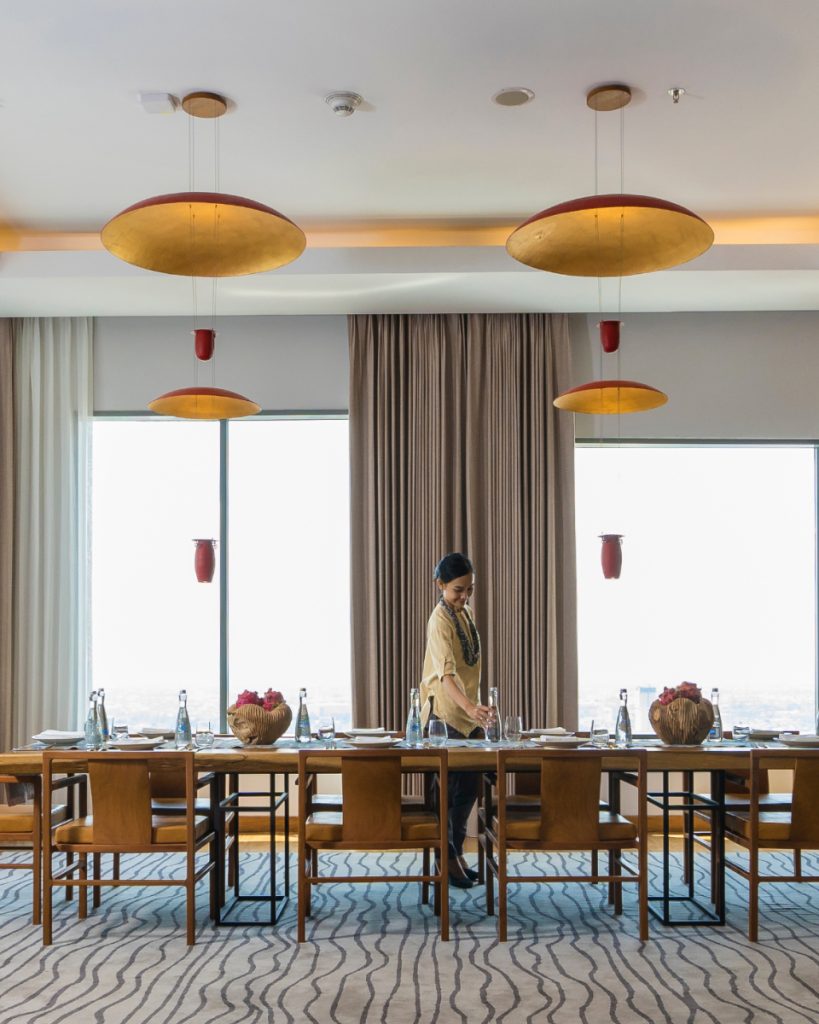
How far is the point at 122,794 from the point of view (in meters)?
4.33

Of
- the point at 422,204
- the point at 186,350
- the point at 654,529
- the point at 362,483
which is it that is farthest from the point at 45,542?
the point at 654,529

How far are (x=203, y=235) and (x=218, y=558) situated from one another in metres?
3.63

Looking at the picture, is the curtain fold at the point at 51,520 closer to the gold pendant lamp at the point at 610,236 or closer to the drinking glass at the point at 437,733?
the drinking glass at the point at 437,733

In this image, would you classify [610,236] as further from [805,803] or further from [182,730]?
[182,730]

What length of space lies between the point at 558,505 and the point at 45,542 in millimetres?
3246

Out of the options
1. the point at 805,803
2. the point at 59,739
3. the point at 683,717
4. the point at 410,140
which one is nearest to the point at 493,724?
the point at 683,717

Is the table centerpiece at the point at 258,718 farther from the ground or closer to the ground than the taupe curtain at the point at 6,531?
closer to the ground

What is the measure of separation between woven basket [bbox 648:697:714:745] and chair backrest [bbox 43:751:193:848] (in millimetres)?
2034

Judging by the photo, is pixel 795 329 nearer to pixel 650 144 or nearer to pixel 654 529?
pixel 654 529

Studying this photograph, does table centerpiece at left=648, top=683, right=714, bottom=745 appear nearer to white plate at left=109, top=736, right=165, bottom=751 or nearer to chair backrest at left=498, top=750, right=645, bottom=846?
chair backrest at left=498, top=750, right=645, bottom=846

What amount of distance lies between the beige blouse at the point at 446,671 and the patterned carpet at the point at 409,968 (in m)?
0.83

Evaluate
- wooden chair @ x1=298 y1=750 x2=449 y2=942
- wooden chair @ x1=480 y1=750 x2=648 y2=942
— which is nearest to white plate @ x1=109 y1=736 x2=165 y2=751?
wooden chair @ x1=298 y1=750 x2=449 y2=942

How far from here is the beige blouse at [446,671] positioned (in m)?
5.25

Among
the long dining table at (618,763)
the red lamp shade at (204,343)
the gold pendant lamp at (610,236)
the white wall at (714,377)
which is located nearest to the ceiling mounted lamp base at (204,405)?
the red lamp shade at (204,343)
